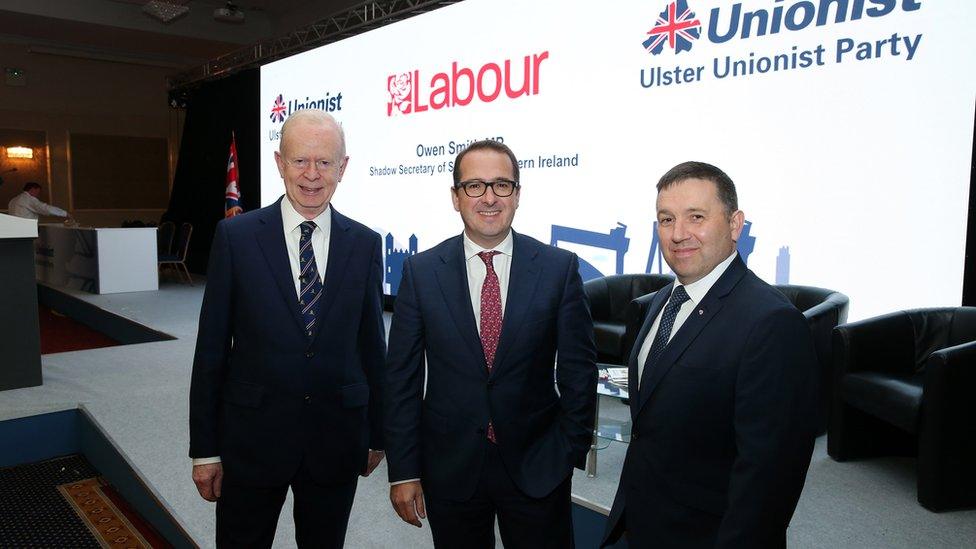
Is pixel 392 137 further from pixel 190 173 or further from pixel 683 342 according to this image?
pixel 190 173

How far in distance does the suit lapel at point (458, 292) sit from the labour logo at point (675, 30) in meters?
3.46

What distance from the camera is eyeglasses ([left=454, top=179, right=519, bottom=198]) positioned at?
4.79 feet

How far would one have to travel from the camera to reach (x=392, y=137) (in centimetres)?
682

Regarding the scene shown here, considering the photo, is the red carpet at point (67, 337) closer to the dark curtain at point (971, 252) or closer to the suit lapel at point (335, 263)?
the suit lapel at point (335, 263)

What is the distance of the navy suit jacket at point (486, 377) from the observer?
4.88ft

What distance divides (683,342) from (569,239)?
13.3 feet

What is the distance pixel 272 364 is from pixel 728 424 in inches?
40.7

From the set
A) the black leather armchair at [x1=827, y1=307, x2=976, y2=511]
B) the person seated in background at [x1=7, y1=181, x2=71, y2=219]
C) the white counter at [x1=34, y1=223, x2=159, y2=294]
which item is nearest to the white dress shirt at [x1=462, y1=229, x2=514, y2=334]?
the black leather armchair at [x1=827, y1=307, x2=976, y2=511]

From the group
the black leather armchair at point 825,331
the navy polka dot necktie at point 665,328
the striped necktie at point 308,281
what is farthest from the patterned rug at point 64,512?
the black leather armchair at point 825,331

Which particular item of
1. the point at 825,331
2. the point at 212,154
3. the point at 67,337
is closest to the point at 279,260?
the point at 825,331

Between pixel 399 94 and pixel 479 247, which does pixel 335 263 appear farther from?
pixel 399 94

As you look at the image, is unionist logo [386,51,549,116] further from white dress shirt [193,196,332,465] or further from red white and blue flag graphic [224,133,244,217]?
red white and blue flag graphic [224,133,244,217]

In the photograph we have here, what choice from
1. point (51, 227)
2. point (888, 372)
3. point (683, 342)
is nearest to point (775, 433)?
point (683, 342)

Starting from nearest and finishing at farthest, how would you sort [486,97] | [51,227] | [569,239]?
[569,239] → [486,97] → [51,227]
